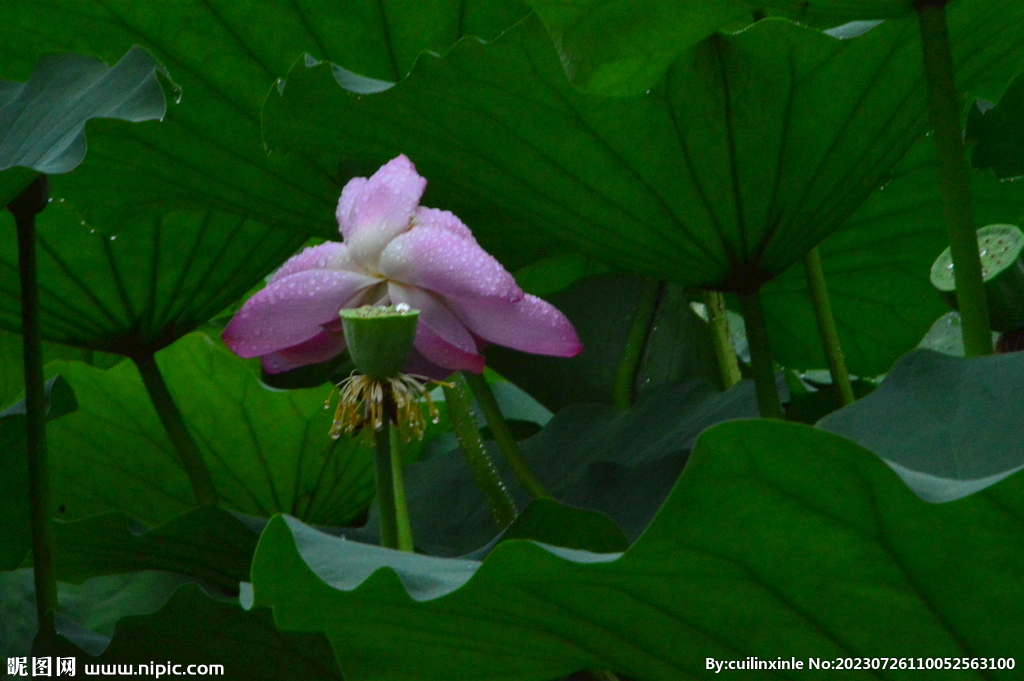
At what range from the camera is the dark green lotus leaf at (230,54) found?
82 centimetres

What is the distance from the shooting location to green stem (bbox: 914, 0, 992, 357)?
2.04 ft

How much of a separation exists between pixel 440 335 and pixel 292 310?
0.09 m

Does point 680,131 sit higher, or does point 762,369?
point 680,131

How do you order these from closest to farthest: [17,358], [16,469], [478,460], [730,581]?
[730,581] → [478,460] → [16,469] → [17,358]

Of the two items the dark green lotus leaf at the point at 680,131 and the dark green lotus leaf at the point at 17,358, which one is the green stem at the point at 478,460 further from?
the dark green lotus leaf at the point at 17,358

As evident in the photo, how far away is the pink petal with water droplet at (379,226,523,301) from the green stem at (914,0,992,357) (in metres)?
0.27

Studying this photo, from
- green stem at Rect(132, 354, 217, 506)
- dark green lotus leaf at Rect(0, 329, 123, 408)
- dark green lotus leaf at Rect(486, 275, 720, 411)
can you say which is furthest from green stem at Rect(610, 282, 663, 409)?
dark green lotus leaf at Rect(0, 329, 123, 408)

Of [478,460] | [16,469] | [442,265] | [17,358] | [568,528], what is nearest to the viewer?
[442,265]

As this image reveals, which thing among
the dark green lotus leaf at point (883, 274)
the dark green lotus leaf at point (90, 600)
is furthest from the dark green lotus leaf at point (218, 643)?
the dark green lotus leaf at point (883, 274)

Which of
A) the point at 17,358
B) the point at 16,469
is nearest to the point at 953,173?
the point at 16,469

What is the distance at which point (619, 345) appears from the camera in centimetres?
114

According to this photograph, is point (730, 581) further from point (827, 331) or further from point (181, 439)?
point (181, 439)

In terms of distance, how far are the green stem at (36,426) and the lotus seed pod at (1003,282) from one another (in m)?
0.63

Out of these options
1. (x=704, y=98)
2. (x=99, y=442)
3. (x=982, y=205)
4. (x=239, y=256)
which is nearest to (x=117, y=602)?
(x=99, y=442)
